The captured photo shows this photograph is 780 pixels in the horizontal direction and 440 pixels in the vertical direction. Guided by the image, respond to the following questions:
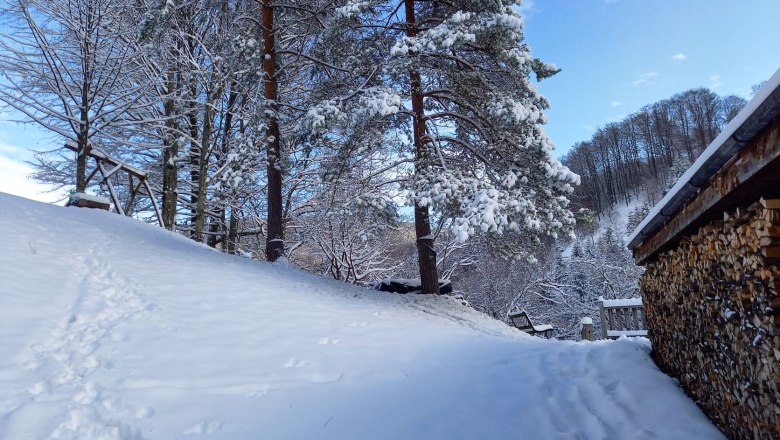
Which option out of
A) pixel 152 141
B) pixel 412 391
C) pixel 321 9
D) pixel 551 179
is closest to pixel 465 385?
pixel 412 391

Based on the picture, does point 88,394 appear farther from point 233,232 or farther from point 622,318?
point 233,232

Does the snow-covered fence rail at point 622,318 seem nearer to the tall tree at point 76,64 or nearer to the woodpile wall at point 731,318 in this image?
the woodpile wall at point 731,318

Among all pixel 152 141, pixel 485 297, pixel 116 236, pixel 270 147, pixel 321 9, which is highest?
pixel 321 9

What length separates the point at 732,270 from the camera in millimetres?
2254

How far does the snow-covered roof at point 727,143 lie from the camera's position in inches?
63.8

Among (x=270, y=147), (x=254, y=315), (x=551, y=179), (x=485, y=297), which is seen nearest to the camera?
(x=254, y=315)

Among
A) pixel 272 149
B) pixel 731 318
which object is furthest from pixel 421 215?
pixel 731 318

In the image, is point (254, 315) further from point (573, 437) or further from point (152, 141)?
point (152, 141)

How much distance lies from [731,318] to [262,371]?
300 cm

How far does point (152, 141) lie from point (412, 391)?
12.8 metres

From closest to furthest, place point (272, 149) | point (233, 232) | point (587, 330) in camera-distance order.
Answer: point (587, 330), point (272, 149), point (233, 232)

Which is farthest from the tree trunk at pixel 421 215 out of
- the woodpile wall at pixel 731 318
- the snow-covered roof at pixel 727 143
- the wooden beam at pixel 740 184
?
the wooden beam at pixel 740 184

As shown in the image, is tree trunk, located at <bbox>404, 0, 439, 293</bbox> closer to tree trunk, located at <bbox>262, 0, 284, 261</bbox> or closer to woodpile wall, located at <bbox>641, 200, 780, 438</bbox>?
tree trunk, located at <bbox>262, 0, 284, 261</bbox>

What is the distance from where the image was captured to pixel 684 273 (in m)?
3.01
